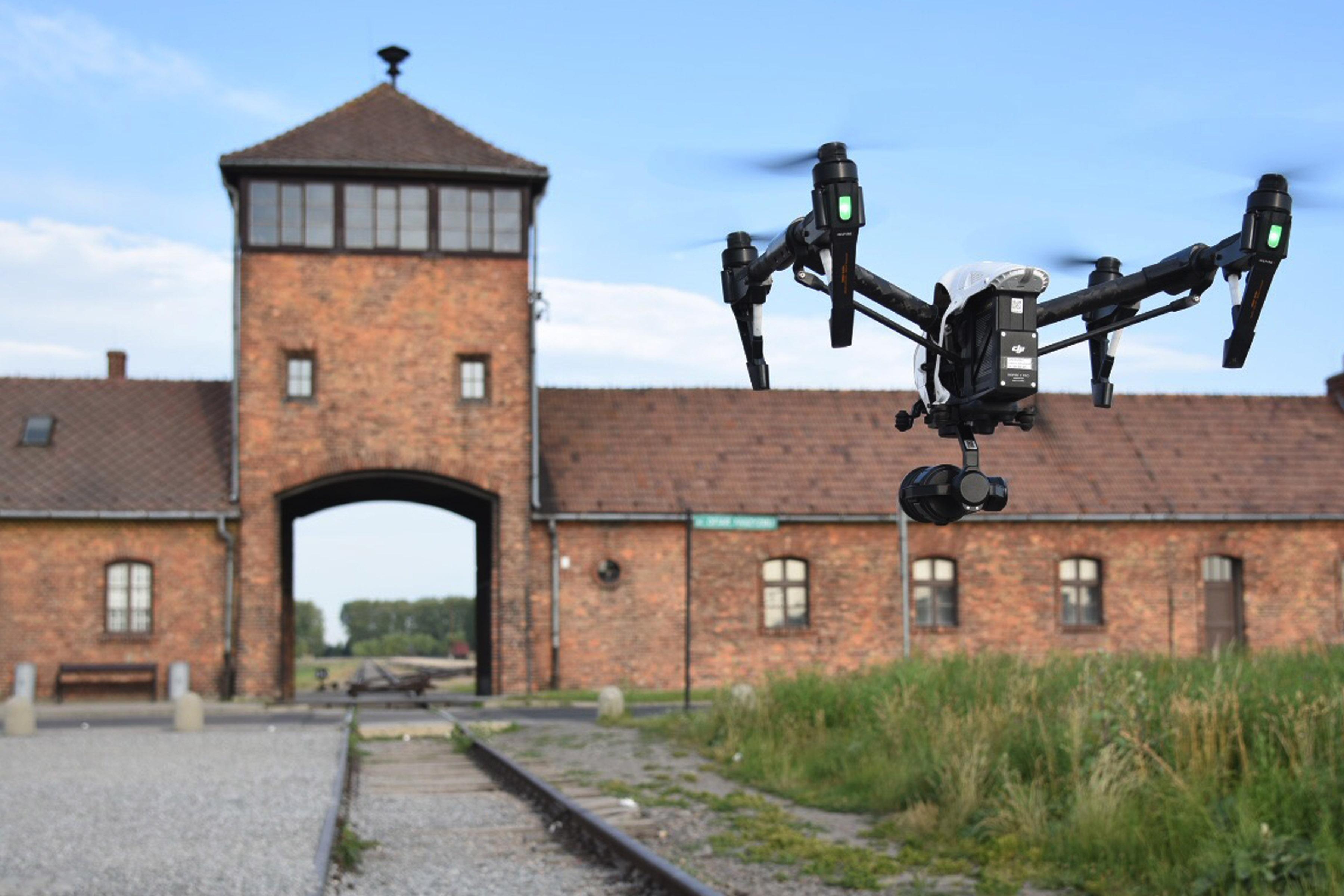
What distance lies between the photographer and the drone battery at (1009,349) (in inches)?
136

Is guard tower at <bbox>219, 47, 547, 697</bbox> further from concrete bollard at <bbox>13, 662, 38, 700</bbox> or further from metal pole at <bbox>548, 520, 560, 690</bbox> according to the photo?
concrete bollard at <bbox>13, 662, 38, 700</bbox>

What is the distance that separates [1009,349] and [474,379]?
23695mm

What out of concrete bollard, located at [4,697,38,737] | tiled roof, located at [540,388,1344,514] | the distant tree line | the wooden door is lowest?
the distant tree line

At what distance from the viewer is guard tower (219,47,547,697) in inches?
1019

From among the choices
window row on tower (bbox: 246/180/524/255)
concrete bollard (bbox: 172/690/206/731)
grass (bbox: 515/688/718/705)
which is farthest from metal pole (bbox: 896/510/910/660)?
concrete bollard (bbox: 172/690/206/731)

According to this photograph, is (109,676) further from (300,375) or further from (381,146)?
(381,146)

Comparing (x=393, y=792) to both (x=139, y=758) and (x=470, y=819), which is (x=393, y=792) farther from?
(x=139, y=758)

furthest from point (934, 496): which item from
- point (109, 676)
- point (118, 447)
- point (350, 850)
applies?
point (118, 447)

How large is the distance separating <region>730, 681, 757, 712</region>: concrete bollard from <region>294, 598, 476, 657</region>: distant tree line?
181 ft

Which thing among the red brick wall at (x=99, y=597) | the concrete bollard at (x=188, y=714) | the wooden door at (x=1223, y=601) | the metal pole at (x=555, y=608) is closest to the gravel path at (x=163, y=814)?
the concrete bollard at (x=188, y=714)

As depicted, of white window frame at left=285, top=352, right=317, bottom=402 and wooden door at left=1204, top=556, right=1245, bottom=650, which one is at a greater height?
white window frame at left=285, top=352, right=317, bottom=402

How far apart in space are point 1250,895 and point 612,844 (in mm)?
4002

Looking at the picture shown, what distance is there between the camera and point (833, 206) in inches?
136

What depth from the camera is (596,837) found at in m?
9.72
